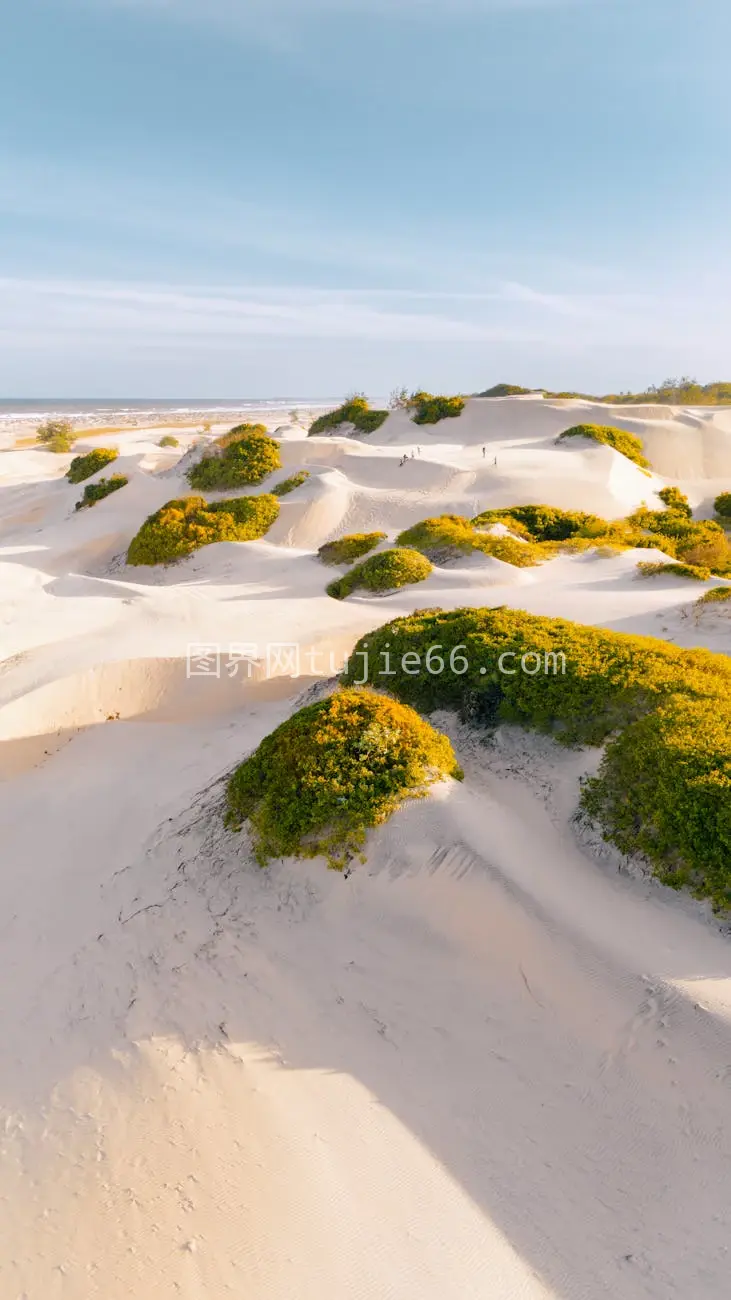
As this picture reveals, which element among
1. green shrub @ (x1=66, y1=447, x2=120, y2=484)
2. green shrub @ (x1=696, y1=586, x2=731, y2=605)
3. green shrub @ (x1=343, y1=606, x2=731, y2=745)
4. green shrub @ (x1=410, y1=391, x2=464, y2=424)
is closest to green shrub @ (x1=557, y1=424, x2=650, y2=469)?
green shrub @ (x1=410, y1=391, x2=464, y2=424)

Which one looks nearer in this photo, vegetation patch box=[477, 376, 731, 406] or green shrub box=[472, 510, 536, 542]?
green shrub box=[472, 510, 536, 542]

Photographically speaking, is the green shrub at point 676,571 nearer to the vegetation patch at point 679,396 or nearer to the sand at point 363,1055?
the sand at point 363,1055

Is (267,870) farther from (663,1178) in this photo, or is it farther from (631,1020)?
(663,1178)

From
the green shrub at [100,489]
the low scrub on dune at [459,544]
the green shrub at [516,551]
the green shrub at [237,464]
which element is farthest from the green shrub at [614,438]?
the green shrub at [100,489]

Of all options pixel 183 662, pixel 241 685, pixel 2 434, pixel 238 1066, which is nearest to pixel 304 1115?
pixel 238 1066

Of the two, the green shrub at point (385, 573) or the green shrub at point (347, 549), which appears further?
the green shrub at point (347, 549)

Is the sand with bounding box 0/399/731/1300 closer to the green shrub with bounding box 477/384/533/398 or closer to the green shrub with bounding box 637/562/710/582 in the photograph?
the green shrub with bounding box 637/562/710/582
